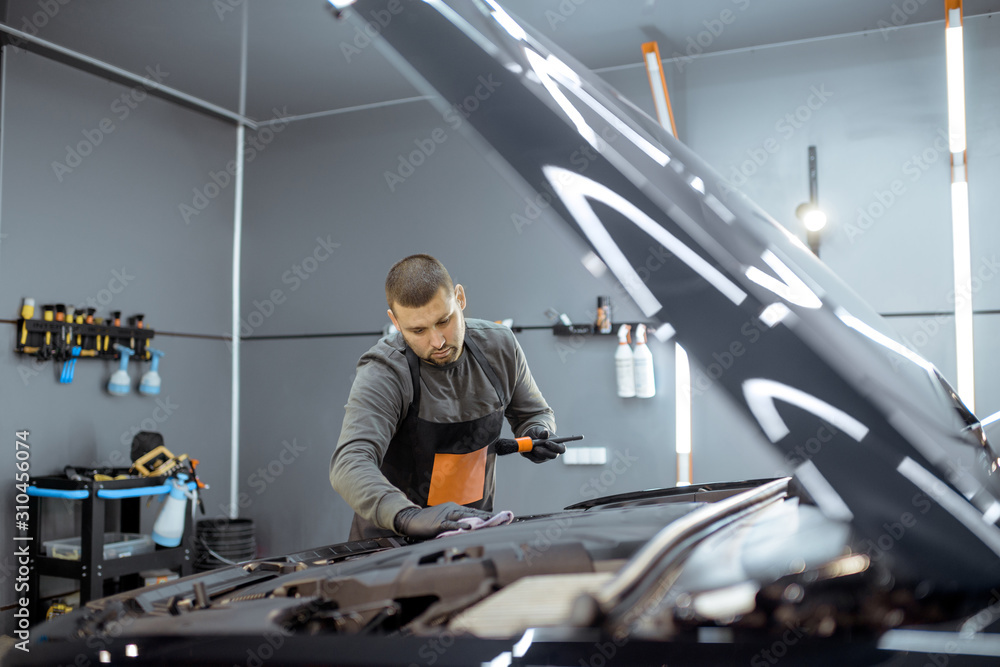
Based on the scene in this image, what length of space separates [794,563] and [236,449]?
188 inches

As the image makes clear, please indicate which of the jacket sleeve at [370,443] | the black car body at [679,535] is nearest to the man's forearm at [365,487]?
the jacket sleeve at [370,443]

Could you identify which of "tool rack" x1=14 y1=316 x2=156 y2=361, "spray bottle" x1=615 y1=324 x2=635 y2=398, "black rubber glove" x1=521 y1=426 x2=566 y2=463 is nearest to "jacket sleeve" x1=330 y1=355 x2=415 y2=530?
"black rubber glove" x1=521 y1=426 x2=566 y2=463

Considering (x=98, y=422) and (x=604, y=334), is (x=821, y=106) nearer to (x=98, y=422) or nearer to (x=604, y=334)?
(x=604, y=334)

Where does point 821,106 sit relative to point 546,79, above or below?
above

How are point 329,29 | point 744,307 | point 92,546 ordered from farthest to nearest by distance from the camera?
point 329,29
point 92,546
point 744,307

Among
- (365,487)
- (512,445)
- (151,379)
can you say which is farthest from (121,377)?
(512,445)

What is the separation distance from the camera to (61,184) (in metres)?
4.03

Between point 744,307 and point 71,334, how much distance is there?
406cm

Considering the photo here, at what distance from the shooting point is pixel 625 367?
13.0 ft

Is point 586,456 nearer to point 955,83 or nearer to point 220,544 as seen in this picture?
point 220,544

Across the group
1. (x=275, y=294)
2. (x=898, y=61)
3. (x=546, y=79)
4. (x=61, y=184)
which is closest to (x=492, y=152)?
(x=546, y=79)

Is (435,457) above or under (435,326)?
under

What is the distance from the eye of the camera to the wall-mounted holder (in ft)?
12.3

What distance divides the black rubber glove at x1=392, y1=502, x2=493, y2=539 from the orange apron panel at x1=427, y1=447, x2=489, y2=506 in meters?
0.62
